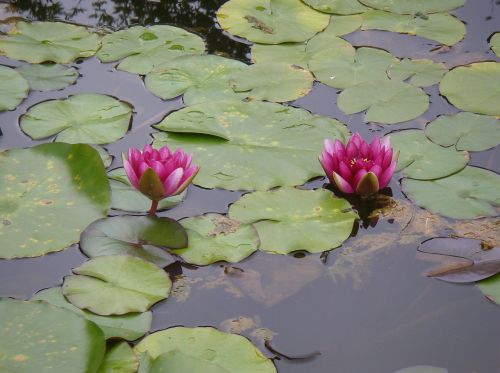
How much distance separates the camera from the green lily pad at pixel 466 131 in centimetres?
266

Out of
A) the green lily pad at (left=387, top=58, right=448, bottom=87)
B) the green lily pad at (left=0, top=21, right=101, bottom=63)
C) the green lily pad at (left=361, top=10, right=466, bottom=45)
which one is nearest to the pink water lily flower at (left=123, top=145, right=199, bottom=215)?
the green lily pad at (left=0, top=21, right=101, bottom=63)

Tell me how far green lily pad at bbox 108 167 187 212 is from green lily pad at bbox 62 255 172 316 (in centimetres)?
30

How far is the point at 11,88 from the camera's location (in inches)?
115

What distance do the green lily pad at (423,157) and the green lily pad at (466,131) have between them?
0.15ft

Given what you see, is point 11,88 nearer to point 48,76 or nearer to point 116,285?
point 48,76

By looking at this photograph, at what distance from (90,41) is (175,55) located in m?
0.45

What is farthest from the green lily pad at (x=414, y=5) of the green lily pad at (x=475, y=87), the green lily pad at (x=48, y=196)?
the green lily pad at (x=48, y=196)

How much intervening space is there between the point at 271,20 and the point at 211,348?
2.13 m

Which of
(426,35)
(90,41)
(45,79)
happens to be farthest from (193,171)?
(426,35)

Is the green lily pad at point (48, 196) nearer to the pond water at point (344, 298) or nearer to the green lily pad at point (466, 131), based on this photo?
the pond water at point (344, 298)

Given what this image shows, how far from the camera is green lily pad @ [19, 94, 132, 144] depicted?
2.67 m

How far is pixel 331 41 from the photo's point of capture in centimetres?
332

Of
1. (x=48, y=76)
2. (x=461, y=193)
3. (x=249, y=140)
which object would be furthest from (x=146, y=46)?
(x=461, y=193)

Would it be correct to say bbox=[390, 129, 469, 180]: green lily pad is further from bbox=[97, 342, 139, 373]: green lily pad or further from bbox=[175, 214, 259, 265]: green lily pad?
bbox=[97, 342, 139, 373]: green lily pad
